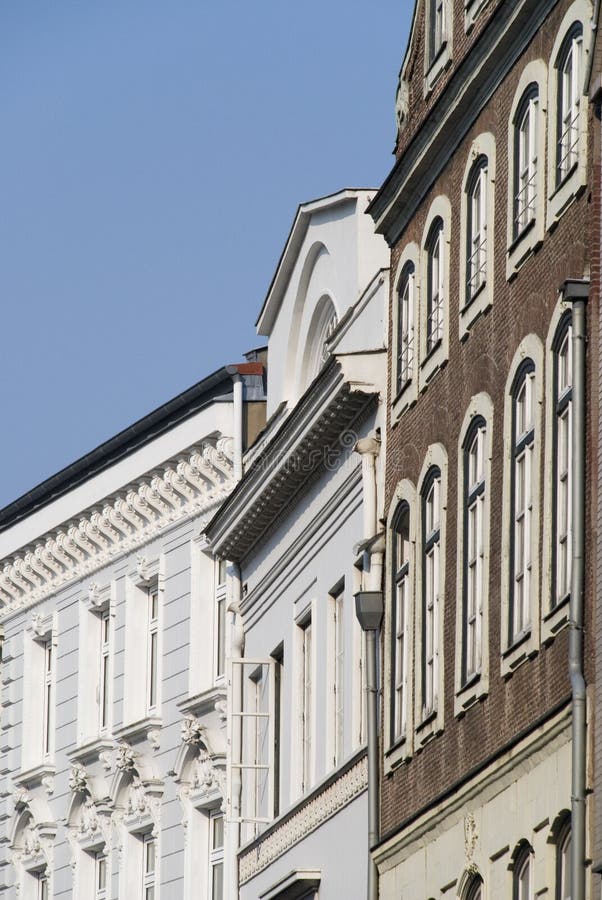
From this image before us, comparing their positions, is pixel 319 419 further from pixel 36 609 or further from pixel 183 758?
pixel 36 609

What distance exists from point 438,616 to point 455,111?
Answer: 5.44m

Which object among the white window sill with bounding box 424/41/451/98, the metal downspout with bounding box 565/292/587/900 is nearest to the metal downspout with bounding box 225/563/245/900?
the white window sill with bounding box 424/41/451/98

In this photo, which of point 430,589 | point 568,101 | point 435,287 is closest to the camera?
point 568,101

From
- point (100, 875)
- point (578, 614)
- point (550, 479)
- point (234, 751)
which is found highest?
point (234, 751)

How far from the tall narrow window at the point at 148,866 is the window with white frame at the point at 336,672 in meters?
8.17

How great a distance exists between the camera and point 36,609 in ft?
153

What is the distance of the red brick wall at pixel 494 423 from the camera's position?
23500mm

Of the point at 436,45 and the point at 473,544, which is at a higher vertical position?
the point at 436,45

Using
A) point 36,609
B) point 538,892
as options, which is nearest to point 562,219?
point 538,892

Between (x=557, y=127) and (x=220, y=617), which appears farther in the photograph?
(x=220, y=617)

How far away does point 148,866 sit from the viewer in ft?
137

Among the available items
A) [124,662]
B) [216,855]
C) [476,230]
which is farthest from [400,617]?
[124,662]

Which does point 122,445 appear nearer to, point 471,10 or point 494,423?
point 471,10

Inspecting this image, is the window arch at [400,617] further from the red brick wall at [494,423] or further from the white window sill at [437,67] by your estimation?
the white window sill at [437,67]
